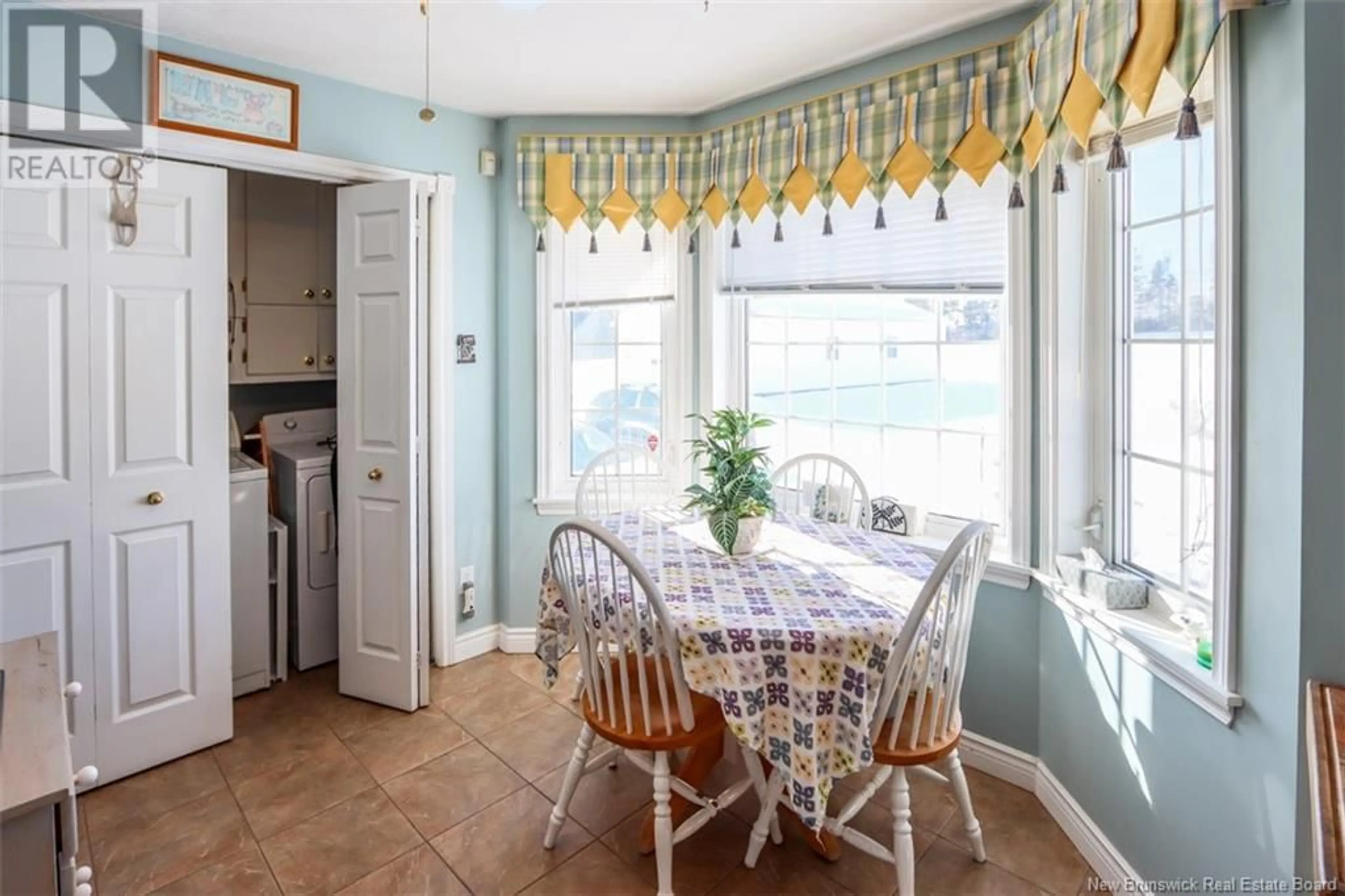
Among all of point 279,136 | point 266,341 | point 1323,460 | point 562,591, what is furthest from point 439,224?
point 1323,460

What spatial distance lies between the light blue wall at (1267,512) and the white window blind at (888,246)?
3.18 feet

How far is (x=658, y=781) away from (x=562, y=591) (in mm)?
542

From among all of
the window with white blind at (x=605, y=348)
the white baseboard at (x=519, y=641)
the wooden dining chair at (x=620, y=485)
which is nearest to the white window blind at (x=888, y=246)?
the window with white blind at (x=605, y=348)

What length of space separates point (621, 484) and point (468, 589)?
2.98ft

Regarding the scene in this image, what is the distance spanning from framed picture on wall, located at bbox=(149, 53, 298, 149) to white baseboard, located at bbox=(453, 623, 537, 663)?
7.25 ft

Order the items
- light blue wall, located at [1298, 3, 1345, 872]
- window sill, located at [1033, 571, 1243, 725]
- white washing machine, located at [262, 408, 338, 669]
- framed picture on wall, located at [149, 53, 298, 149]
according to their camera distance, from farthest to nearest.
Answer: white washing machine, located at [262, 408, 338, 669]
framed picture on wall, located at [149, 53, 298, 149]
window sill, located at [1033, 571, 1243, 725]
light blue wall, located at [1298, 3, 1345, 872]

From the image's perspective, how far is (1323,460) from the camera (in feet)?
4.50

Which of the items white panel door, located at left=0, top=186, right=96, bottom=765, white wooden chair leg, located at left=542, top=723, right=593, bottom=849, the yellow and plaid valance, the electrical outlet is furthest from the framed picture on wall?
white wooden chair leg, located at left=542, top=723, right=593, bottom=849

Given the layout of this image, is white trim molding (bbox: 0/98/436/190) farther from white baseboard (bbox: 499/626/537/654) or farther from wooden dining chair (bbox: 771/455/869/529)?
white baseboard (bbox: 499/626/537/654)

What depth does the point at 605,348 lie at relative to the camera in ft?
11.3

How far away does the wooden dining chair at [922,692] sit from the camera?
1736 millimetres

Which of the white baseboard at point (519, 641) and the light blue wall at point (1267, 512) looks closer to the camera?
the light blue wall at point (1267, 512)

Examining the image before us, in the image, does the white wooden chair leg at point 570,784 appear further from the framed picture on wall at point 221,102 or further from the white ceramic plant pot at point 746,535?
the framed picture on wall at point 221,102

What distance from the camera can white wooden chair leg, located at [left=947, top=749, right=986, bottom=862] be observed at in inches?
79.6
